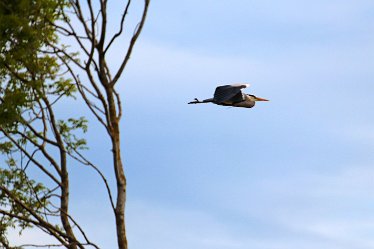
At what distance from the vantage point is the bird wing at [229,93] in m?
13.5

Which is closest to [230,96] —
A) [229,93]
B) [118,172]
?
[229,93]

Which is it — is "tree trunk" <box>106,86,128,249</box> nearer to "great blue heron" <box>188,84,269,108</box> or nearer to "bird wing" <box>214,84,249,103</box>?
"great blue heron" <box>188,84,269,108</box>

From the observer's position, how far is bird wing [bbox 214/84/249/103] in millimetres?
13516

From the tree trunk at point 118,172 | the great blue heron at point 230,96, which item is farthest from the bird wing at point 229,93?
the tree trunk at point 118,172

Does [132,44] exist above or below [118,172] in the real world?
above

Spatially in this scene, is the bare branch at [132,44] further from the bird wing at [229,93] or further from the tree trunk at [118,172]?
the bird wing at [229,93]

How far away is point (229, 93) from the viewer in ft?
44.4

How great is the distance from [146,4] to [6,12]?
9.44 ft

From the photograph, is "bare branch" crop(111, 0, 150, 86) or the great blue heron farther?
"bare branch" crop(111, 0, 150, 86)

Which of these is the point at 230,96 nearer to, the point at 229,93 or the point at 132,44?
the point at 229,93

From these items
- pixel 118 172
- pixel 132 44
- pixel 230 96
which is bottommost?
pixel 118 172

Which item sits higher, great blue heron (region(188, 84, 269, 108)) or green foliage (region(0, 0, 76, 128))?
green foliage (region(0, 0, 76, 128))

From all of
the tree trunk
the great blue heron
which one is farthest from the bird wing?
the tree trunk

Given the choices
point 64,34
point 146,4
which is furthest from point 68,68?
point 146,4
